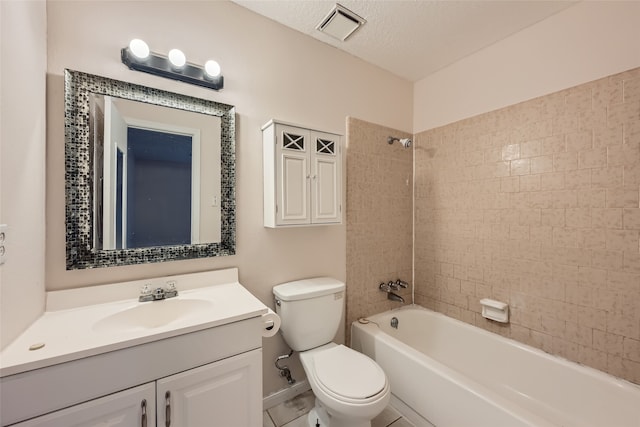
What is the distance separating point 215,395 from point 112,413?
34 centimetres

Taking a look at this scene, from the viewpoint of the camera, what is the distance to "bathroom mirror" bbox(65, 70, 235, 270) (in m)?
1.19

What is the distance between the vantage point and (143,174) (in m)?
1.34

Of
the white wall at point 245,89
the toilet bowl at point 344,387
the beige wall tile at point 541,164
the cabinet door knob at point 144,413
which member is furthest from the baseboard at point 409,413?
the beige wall tile at point 541,164

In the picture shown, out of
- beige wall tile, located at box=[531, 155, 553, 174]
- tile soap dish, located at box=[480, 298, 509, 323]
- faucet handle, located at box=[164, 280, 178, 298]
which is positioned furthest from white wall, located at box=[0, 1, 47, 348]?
beige wall tile, located at box=[531, 155, 553, 174]

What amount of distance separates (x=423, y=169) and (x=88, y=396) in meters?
2.51

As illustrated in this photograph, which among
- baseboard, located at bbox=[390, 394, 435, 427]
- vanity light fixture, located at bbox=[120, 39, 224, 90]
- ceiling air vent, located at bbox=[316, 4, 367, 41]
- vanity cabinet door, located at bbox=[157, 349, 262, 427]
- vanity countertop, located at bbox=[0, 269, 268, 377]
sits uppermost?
ceiling air vent, located at bbox=[316, 4, 367, 41]

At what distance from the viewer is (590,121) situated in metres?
1.50

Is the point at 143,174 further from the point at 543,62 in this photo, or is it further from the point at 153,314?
the point at 543,62

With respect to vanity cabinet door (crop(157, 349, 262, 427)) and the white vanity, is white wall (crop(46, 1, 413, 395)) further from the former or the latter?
vanity cabinet door (crop(157, 349, 262, 427))

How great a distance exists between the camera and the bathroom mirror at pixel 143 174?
1189mm

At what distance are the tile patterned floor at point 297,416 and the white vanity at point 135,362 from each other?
0.51 metres

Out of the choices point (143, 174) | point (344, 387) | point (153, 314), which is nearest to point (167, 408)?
point (153, 314)

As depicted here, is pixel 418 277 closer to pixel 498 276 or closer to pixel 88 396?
pixel 498 276

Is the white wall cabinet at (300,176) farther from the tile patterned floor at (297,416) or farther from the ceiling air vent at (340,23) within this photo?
the tile patterned floor at (297,416)
